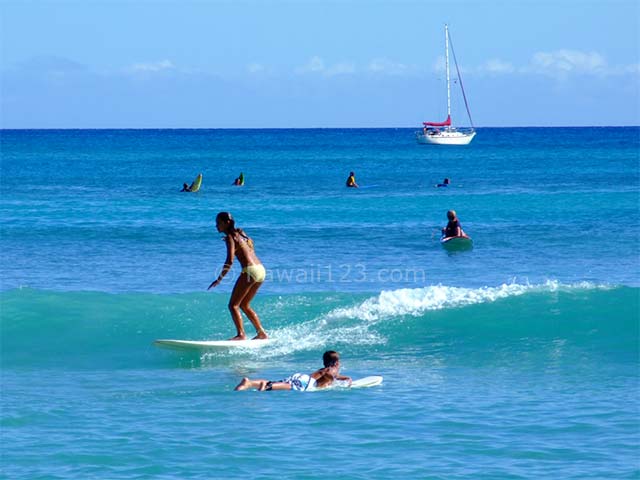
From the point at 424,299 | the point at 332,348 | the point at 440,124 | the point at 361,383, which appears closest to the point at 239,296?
the point at 332,348

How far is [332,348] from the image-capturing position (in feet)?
49.5

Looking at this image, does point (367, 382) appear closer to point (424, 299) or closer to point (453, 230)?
point (424, 299)

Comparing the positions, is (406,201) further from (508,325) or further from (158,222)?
(508,325)

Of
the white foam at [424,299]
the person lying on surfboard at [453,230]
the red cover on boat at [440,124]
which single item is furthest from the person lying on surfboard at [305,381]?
the red cover on boat at [440,124]

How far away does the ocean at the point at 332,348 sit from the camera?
9742mm

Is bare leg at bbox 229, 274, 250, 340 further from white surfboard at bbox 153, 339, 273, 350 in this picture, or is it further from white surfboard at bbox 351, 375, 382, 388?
white surfboard at bbox 351, 375, 382, 388

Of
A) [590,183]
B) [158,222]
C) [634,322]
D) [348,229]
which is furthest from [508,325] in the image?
[590,183]

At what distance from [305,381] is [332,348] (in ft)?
9.51

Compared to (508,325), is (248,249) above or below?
above

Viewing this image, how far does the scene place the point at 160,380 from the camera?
13.2 m

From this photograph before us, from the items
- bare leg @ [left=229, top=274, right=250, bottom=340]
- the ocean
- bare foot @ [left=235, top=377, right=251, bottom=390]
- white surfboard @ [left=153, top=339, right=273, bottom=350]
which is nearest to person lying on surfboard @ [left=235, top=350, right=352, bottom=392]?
bare foot @ [left=235, top=377, right=251, bottom=390]

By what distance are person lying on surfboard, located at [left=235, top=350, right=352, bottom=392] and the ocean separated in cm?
23

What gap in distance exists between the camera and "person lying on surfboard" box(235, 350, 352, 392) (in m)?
12.2

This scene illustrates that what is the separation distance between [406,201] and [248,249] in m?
30.0
